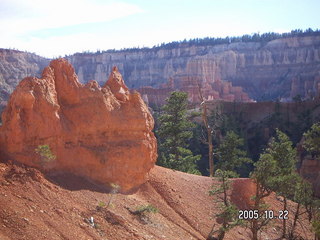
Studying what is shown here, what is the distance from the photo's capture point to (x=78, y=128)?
1461cm

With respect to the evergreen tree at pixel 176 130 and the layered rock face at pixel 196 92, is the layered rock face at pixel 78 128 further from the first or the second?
the layered rock face at pixel 196 92

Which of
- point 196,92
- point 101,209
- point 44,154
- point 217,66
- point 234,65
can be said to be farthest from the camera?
point 234,65

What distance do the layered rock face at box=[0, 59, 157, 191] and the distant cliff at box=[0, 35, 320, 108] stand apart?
247 feet

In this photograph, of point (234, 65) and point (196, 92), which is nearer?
point (196, 92)

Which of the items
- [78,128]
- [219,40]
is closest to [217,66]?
[219,40]

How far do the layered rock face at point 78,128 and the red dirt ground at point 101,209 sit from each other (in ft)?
2.16

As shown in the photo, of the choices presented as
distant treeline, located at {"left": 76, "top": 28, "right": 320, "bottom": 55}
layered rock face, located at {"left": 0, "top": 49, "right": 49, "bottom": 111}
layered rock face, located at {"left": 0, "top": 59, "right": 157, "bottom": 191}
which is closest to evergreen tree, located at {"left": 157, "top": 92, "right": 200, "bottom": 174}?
layered rock face, located at {"left": 0, "top": 59, "right": 157, "bottom": 191}

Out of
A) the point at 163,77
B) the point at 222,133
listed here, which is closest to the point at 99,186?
the point at 222,133

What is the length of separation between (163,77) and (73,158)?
133 meters

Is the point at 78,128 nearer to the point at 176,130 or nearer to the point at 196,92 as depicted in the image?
the point at 176,130

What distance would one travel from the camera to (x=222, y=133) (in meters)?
48.4

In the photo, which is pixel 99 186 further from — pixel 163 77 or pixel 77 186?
pixel 163 77

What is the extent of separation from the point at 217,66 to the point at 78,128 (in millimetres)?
116535

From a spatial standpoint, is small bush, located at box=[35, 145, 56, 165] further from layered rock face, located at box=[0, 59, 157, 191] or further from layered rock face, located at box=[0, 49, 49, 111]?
layered rock face, located at box=[0, 49, 49, 111]
